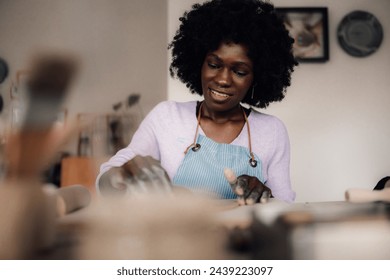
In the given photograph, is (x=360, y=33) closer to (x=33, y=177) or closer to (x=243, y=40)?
(x=243, y=40)

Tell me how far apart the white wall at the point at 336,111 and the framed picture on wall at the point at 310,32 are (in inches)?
0.6

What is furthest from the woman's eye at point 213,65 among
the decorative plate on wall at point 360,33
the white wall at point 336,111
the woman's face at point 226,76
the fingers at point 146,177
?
the decorative plate on wall at point 360,33

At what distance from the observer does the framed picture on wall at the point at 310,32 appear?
0.94m

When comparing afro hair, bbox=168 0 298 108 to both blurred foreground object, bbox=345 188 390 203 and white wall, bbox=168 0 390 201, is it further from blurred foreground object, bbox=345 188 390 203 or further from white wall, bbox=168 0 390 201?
blurred foreground object, bbox=345 188 390 203

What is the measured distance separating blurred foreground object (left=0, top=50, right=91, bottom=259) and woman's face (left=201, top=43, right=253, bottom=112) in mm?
296

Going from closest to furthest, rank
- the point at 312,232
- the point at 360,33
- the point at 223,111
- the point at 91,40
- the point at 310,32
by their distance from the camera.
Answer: the point at 312,232 < the point at 91,40 < the point at 223,111 < the point at 360,33 < the point at 310,32

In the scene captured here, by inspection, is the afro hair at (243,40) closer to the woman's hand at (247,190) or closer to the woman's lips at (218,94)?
the woman's lips at (218,94)

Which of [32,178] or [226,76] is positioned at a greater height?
[226,76]

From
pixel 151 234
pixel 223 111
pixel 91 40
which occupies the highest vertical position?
pixel 91 40

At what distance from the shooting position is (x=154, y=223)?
467 millimetres

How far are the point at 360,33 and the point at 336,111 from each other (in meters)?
0.19

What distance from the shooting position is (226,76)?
2.27 feet

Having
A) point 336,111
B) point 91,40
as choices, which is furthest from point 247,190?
point 336,111
